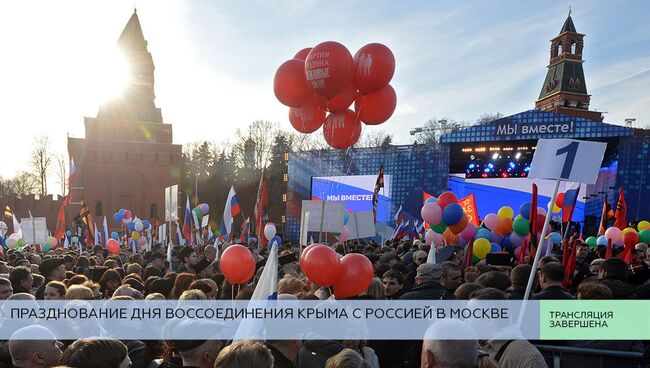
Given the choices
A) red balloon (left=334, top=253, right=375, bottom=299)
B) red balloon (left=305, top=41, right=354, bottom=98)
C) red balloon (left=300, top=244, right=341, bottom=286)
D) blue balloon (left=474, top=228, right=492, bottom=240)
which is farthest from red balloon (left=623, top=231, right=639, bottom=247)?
red balloon (left=300, top=244, right=341, bottom=286)

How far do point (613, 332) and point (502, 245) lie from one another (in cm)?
658

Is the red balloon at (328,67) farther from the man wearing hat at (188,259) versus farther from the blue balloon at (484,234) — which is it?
the blue balloon at (484,234)

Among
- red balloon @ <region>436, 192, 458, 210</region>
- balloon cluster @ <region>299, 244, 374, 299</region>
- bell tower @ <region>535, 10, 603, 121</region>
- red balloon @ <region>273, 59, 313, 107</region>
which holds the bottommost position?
balloon cluster @ <region>299, 244, 374, 299</region>

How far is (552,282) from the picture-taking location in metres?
4.83

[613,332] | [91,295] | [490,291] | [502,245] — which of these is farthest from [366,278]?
[502,245]

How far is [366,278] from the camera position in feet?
16.2

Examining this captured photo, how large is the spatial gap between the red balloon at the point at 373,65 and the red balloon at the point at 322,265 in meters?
2.85

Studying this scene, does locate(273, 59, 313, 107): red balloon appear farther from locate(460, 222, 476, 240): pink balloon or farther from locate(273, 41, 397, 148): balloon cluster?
locate(460, 222, 476, 240): pink balloon

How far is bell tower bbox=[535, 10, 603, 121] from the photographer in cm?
6612

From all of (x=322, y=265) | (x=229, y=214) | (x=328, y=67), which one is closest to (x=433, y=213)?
(x=328, y=67)

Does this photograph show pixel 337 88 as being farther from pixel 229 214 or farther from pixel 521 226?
pixel 229 214

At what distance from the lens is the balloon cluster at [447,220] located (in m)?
9.62

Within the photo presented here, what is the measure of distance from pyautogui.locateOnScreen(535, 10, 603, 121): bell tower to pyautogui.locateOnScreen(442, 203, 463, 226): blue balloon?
6155 cm

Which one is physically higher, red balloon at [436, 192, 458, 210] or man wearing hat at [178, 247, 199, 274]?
red balloon at [436, 192, 458, 210]
